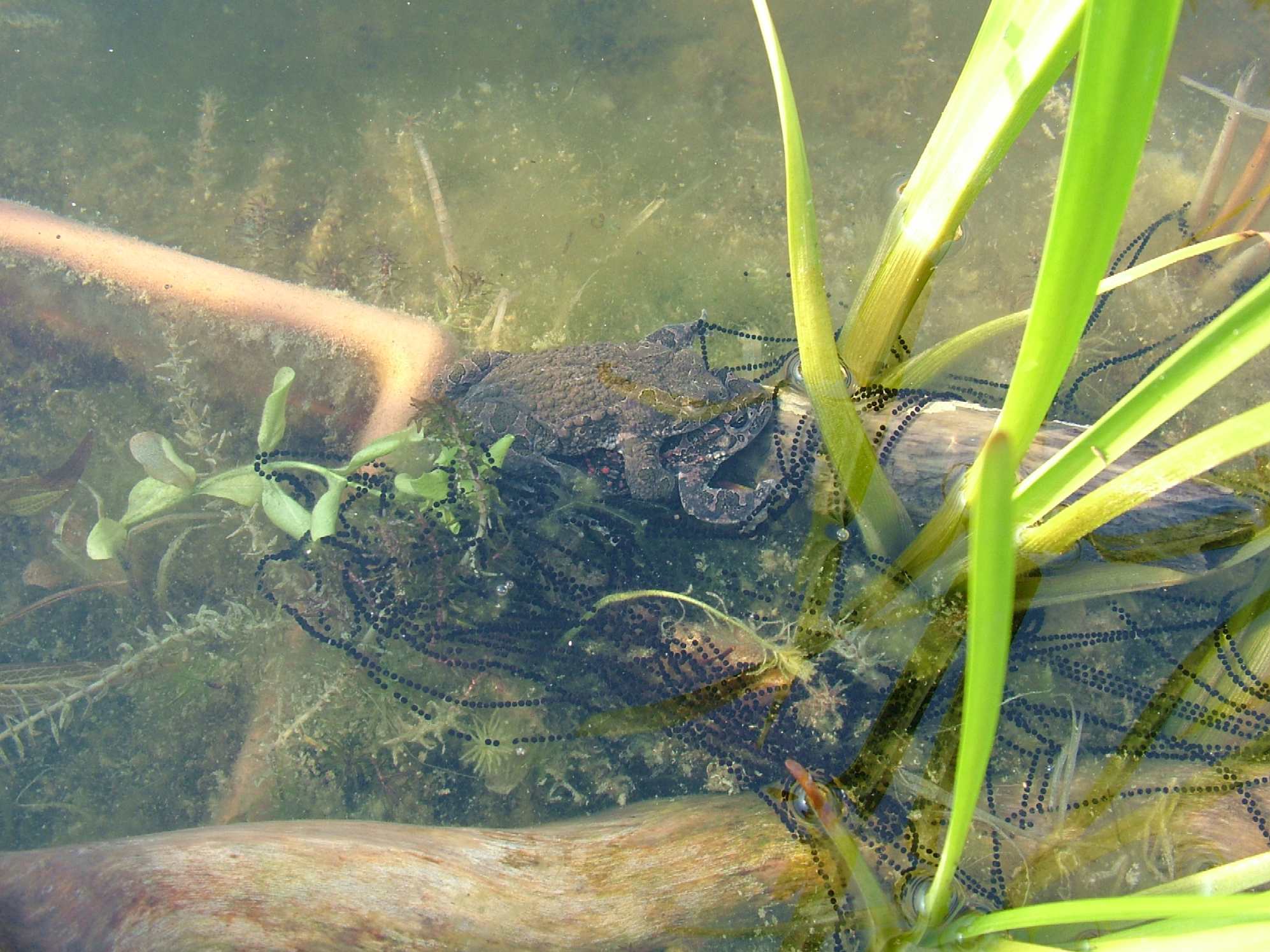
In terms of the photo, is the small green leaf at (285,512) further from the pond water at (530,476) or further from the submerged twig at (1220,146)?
the submerged twig at (1220,146)

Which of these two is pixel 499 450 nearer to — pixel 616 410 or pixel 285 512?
pixel 616 410

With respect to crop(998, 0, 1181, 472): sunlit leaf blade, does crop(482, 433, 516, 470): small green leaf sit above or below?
below

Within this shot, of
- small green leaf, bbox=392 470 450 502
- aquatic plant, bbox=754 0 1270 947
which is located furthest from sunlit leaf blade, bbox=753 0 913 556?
small green leaf, bbox=392 470 450 502

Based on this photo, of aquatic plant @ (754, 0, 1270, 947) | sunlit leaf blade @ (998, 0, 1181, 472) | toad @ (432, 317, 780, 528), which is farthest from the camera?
toad @ (432, 317, 780, 528)

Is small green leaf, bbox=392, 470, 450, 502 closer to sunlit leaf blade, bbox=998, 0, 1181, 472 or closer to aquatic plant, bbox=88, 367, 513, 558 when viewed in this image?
aquatic plant, bbox=88, 367, 513, 558

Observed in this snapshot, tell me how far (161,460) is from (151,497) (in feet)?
0.76

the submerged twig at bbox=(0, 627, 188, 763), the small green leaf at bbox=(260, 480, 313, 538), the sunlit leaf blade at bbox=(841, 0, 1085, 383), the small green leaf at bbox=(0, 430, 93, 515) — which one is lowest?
the submerged twig at bbox=(0, 627, 188, 763)

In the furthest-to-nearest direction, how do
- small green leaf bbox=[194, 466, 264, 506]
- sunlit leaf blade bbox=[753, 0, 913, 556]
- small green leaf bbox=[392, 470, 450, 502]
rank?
small green leaf bbox=[194, 466, 264, 506]
small green leaf bbox=[392, 470, 450, 502]
sunlit leaf blade bbox=[753, 0, 913, 556]

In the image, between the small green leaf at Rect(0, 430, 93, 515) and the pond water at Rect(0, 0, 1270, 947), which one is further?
the small green leaf at Rect(0, 430, 93, 515)

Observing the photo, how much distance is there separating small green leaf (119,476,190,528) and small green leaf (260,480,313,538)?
56 centimetres

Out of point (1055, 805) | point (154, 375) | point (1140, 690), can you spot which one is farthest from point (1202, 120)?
point (154, 375)

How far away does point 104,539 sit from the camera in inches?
140

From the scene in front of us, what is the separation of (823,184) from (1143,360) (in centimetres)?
217

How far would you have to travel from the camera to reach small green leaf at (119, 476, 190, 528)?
12.0 feet
